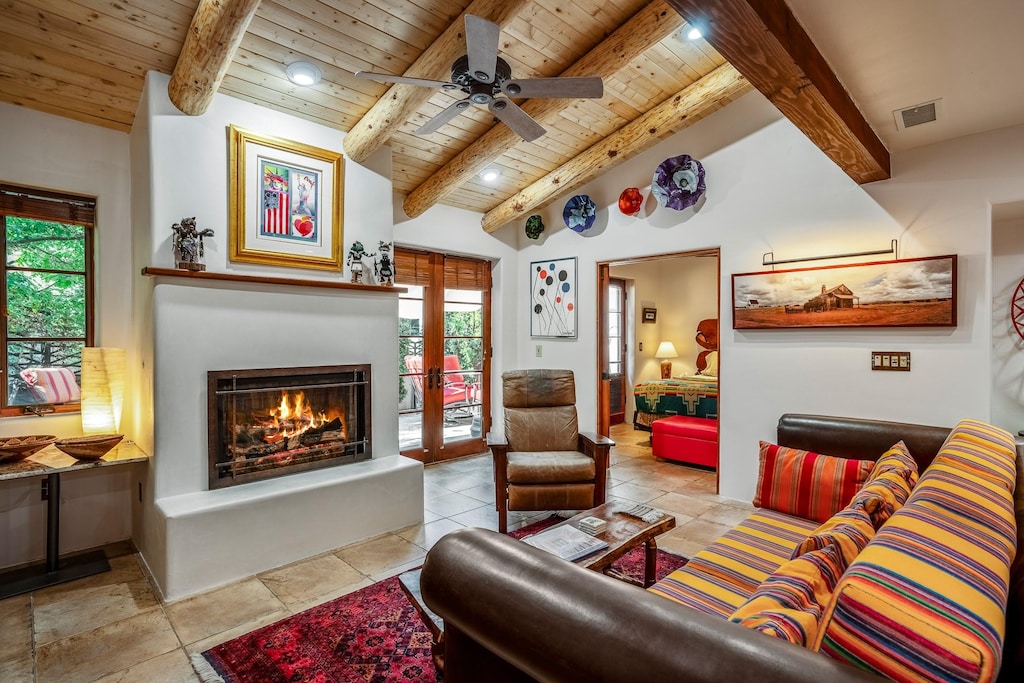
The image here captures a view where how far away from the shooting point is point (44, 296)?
10.0ft

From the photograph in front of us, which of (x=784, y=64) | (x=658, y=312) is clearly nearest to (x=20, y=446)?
(x=784, y=64)

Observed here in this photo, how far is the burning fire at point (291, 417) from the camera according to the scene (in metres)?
3.25

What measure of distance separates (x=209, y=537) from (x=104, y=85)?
267cm

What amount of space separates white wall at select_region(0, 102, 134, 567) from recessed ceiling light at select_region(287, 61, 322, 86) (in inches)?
52.1

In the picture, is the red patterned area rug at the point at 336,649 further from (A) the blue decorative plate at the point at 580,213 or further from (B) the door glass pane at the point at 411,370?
(A) the blue decorative plate at the point at 580,213

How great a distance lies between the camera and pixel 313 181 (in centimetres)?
339

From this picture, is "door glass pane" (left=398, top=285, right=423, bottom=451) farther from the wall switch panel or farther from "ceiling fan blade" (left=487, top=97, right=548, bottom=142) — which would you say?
the wall switch panel

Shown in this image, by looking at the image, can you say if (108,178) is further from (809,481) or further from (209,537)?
(809,481)

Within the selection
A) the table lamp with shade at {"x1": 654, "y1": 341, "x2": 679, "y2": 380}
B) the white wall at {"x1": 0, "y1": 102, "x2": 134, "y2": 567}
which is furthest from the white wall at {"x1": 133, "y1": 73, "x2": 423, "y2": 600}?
the table lamp with shade at {"x1": 654, "y1": 341, "x2": 679, "y2": 380}

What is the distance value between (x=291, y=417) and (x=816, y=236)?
12.9 feet

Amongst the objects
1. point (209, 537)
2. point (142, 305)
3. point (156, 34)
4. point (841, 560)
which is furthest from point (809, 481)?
point (156, 34)

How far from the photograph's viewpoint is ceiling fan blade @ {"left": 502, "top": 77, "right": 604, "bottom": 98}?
96.7 inches

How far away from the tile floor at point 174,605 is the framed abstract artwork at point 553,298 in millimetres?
2087

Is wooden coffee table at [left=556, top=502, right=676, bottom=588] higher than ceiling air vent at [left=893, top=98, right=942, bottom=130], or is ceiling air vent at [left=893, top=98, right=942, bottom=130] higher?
ceiling air vent at [left=893, top=98, right=942, bottom=130]
